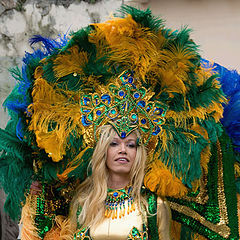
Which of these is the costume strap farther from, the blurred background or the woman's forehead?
the blurred background

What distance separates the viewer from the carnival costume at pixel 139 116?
241 centimetres

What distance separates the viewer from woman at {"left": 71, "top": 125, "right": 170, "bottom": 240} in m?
2.44

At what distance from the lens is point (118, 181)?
8.43 feet

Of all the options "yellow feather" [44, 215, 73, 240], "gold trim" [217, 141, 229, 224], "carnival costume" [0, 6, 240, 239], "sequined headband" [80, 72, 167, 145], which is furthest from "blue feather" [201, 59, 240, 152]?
"yellow feather" [44, 215, 73, 240]

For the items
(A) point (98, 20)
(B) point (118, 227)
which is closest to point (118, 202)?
(B) point (118, 227)

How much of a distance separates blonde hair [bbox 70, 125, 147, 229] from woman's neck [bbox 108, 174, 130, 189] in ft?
0.13

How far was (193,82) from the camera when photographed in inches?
95.6

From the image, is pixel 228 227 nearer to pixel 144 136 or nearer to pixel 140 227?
pixel 140 227

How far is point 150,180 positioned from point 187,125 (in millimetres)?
407

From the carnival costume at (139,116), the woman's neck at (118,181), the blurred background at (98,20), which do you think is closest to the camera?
the carnival costume at (139,116)

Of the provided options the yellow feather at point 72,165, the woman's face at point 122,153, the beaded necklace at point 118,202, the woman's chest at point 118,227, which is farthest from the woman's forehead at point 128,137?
the woman's chest at point 118,227

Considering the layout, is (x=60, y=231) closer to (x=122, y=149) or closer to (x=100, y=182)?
(x=100, y=182)

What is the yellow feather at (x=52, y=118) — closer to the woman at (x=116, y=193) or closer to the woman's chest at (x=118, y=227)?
the woman at (x=116, y=193)

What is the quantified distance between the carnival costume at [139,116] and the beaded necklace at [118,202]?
35mm
